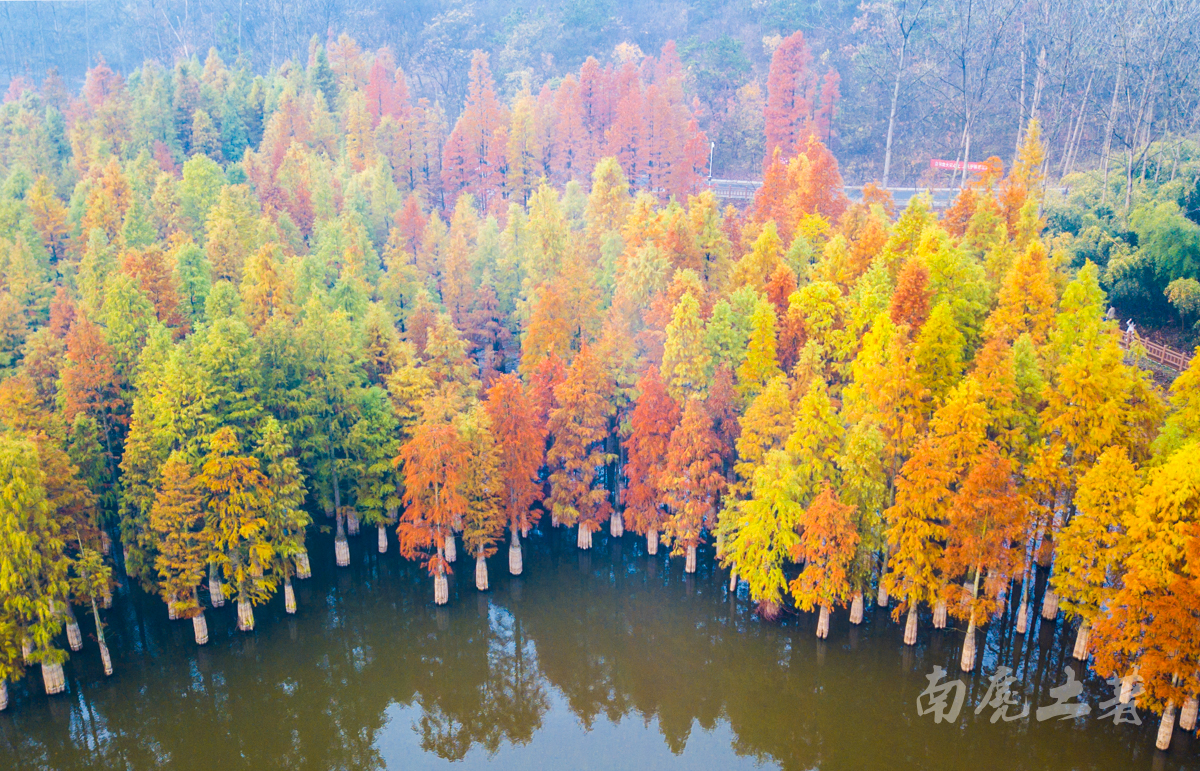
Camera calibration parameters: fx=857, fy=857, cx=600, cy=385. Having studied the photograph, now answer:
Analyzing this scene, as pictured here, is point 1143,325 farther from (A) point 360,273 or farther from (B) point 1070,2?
(A) point 360,273

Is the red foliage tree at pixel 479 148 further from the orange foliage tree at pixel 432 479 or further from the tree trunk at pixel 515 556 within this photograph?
the orange foliage tree at pixel 432 479

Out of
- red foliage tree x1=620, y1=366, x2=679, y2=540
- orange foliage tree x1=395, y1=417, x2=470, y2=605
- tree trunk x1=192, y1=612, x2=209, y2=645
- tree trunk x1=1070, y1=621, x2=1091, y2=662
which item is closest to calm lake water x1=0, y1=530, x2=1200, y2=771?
tree trunk x1=192, y1=612, x2=209, y2=645

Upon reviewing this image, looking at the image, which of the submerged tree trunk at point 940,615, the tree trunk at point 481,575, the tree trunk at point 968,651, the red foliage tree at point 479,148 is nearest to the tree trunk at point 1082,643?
the tree trunk at point 968,651

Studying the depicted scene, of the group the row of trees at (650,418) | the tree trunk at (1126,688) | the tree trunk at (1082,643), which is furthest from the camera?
the tree trunk at (1082,643)

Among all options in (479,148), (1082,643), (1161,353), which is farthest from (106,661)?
(1161,353)

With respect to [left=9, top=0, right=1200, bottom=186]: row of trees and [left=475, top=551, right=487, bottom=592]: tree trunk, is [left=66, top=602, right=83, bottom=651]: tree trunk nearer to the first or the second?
[left=475, top=551, right=487, bottom=592]: tree trunk

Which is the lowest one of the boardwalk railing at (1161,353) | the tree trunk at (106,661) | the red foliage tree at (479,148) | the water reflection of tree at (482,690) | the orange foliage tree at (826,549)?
the water reflection of tree at (482,690)

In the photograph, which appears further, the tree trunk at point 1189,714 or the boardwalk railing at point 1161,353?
the boardwalk railing at point 1161,353
